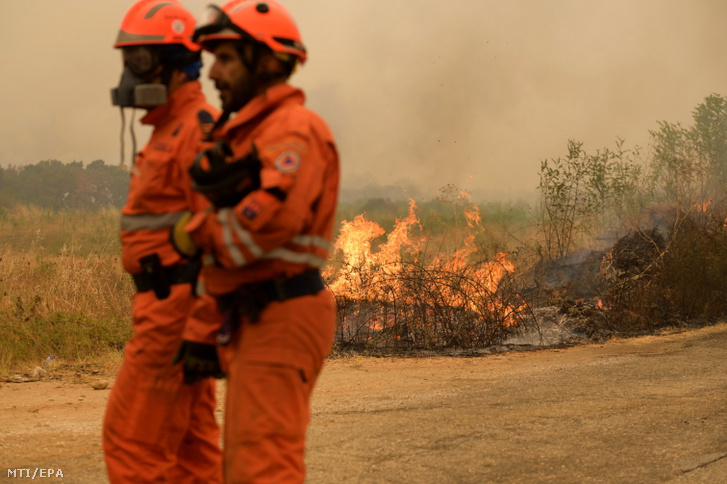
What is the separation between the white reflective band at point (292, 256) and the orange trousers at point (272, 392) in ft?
0.39

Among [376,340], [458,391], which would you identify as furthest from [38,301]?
[458,391]

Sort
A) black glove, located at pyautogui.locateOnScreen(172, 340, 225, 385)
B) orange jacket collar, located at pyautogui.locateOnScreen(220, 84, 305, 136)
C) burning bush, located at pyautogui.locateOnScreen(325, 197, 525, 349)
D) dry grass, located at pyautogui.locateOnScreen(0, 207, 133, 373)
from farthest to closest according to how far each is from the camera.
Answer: burning bush, located at pyautogui.locateOnScreen(325, 197, 525, 349) < dry grass, located at pyautogui.locateOnScreen(0, 207, 133, 373) < black glove, located at pyautogui.locateOnScreen(172, 340, 225, 385) < orange jacket collar, located at pyautogui.locateOnScreen(220, 84, 305, 136)

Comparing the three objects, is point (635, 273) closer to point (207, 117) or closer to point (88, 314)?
point (88, 314)

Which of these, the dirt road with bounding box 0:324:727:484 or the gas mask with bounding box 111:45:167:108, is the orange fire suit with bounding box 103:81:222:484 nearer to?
the gas mask with bounding box 111:45:167:108

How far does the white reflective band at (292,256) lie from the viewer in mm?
2436

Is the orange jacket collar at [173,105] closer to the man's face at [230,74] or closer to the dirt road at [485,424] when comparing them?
the man's face at [230,74]

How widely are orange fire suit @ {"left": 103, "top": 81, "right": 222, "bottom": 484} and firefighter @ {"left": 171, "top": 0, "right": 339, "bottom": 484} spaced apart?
1.32ft

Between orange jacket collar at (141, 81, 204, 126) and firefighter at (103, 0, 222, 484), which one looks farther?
orange jacket collar at (141, 81, 204, 126)

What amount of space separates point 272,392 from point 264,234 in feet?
1.63

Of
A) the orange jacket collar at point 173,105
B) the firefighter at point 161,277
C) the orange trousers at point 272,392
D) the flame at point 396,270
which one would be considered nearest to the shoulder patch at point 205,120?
the firefighter at point 161,277

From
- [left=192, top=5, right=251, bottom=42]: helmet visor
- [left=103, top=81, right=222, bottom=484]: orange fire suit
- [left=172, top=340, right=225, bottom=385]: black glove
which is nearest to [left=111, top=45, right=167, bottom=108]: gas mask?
[left=103, top=81, right=222, bottom=484]: orange fire suit

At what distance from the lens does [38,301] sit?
9.77m

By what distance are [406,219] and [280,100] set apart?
1093cm

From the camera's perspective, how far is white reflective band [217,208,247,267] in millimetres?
2332
